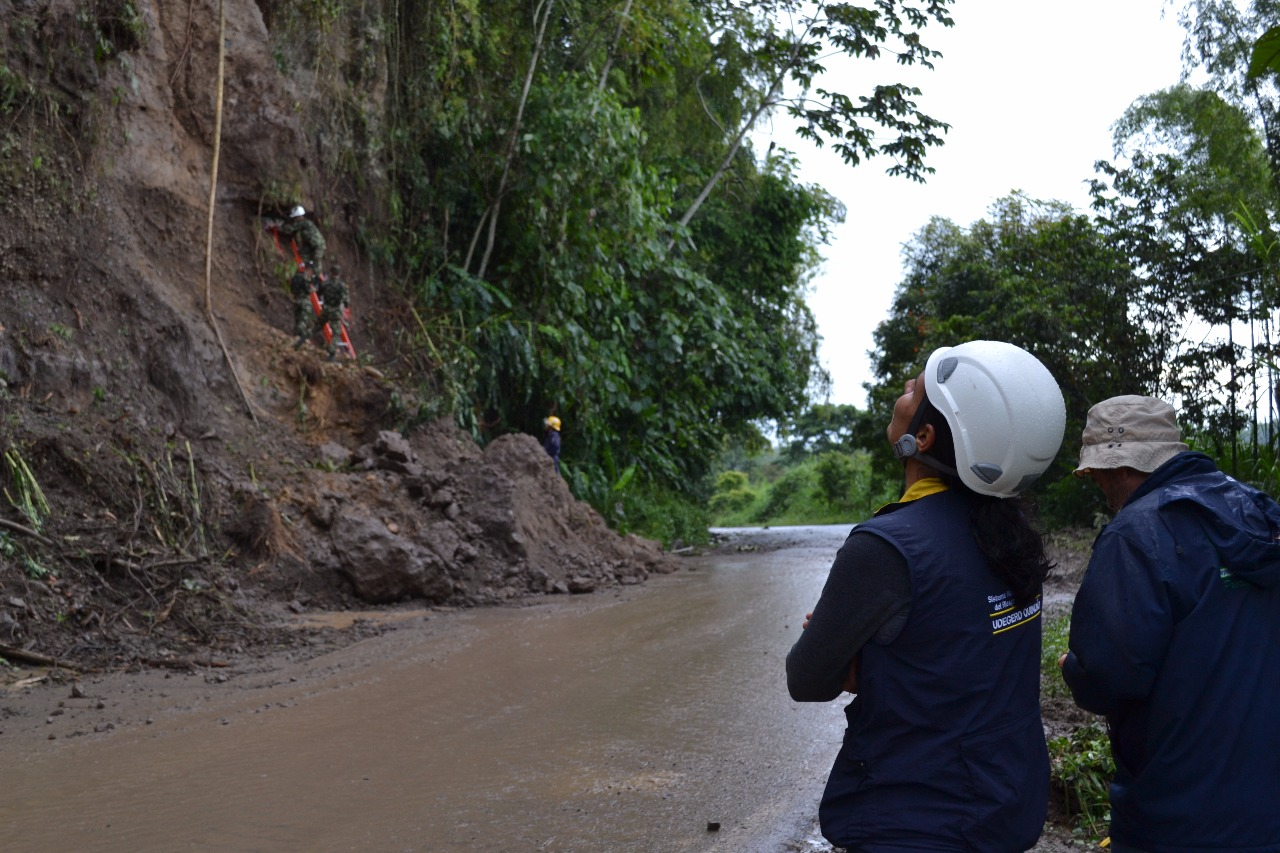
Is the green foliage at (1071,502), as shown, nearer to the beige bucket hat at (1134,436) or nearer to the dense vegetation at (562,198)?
the dense vegetation at (562,198)

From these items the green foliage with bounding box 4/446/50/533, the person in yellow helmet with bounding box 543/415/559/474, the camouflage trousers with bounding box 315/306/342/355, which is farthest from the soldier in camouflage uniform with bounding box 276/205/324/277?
the green foliage with bounding box 4/446/50/533

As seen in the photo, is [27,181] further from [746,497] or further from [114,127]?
[746,497]

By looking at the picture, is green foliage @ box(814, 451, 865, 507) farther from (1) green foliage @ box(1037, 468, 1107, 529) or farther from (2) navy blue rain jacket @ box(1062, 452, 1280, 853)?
(2) navy blue rain jacket @ box(1062, 452, 1280, 853)

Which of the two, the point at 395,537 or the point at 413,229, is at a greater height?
the point at 413,229

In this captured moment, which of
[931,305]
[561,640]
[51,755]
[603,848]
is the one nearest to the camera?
[603,848]

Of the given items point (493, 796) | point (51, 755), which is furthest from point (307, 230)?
point (493, 796)

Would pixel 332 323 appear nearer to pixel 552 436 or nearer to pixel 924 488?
pixel 552 436

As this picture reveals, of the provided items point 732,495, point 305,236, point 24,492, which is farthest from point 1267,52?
point 732,495

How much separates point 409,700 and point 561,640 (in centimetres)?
222

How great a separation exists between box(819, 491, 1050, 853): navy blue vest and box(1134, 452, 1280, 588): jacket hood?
0.52 m

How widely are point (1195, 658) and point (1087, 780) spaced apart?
2196mm

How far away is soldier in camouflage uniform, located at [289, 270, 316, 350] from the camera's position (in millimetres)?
12375

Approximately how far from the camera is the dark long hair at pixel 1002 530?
2135 mm

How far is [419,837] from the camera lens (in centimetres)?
420
